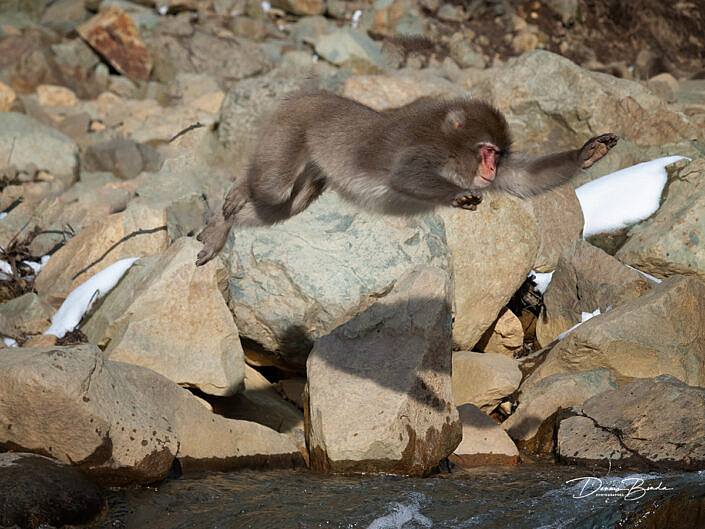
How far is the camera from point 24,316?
767 centimetres

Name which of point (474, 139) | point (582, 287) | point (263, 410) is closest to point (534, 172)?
point (474, 139)

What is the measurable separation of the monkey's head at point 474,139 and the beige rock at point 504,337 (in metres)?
4.21

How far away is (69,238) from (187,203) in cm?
162

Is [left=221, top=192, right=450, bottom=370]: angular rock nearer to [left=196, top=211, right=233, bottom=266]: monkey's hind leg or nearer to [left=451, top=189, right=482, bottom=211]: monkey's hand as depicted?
[left=196, top=211, right=233, bottom=266]: monkey's hind leg

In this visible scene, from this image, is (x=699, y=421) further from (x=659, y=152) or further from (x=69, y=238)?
(x=69, y=238)

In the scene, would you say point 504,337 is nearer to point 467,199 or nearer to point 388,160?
point 388,160

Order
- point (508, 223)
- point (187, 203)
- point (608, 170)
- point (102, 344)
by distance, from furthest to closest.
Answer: point (608, 170) < point (187, 203) < point (508, 223) < point (102, 344)

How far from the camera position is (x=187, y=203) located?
895cm

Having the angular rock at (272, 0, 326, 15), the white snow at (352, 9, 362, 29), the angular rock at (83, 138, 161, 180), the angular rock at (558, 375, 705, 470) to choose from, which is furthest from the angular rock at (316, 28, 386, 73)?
the angular rock at (558, 375, 705, 470)

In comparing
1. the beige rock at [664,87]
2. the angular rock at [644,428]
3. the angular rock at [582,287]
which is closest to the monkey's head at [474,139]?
the angular rock at [644,428]

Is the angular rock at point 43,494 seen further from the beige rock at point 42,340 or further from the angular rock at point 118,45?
the angular rock at point 118,45

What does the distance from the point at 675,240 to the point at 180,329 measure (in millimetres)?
4726

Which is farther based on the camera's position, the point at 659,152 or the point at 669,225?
the point at 659,152

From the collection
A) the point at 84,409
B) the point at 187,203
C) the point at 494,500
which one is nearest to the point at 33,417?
the point at 84,409
